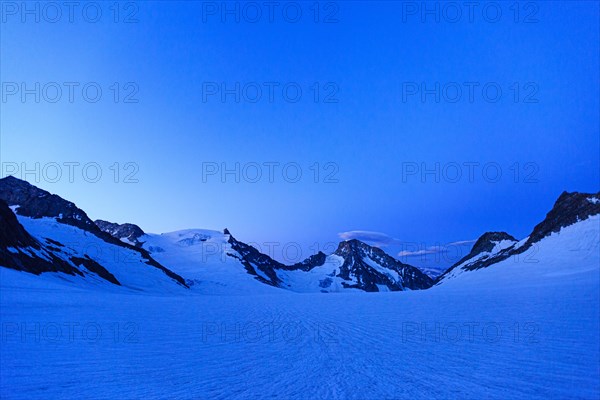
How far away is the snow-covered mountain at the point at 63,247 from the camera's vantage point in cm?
4572

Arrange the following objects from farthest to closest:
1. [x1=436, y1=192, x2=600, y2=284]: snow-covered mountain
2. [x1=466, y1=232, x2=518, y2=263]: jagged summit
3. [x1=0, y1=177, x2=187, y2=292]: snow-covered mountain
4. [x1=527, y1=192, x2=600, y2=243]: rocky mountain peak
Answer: [x1=466, y1=232, x2=518, y2=263]: jagged summit → [x1=527, y1=192, x2=600, y2=243]: rocky mountain peak → [x1=436, y1=192, x2=600, y2=284]: snow-covered mountain → [x1=0, y1=177, x2=187, y2=292]: snow-covered mountain

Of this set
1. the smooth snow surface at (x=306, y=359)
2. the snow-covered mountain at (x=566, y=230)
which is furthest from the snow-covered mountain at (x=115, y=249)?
the smooth snow surface at (x=306, y=359)

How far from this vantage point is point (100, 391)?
5.67 meters

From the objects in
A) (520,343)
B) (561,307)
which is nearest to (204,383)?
(520,343)

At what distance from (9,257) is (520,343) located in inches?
1861

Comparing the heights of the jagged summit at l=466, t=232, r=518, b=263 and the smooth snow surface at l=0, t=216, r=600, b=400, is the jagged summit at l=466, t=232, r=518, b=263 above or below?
above

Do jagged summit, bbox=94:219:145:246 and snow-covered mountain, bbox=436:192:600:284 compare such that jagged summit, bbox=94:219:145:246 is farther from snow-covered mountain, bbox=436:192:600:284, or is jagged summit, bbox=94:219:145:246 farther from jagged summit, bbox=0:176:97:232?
snow-covered mountain, bbox=436:192:600:284

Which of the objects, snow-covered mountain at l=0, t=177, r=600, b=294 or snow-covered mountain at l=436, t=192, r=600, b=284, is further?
snow-covered mountain at l=436, t=192, r=600, b=284

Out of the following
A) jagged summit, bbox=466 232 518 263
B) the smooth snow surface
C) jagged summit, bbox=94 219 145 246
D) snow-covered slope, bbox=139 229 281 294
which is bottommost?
snow-covered slope, bbox=139 229 281 294

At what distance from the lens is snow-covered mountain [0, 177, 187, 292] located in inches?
1800

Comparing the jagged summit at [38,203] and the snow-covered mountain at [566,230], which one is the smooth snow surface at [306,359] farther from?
the jagged summit at [38,203]

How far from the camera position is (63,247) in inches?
2611

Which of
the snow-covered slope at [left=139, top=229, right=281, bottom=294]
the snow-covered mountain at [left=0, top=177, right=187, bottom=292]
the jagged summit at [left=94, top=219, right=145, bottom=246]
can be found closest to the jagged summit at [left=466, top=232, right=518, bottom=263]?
the snow-covered slope at [left=139, top=229, right=281, bottom=294]

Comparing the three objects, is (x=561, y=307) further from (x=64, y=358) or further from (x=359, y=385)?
(x=64, y=358)
